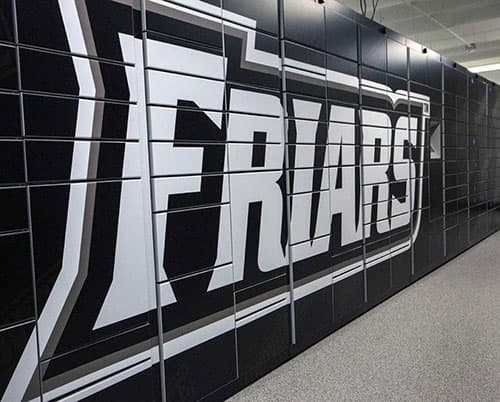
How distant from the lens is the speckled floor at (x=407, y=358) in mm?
2514

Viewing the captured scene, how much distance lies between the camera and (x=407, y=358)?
2.93 m

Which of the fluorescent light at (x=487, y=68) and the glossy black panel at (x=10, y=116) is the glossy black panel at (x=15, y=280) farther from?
the fluorescent light at (x=487, y=68)

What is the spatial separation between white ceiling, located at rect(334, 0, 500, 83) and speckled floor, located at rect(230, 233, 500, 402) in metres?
3.84

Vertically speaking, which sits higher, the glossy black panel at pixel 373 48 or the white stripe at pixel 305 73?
the glossy black panel at pixel 373 48

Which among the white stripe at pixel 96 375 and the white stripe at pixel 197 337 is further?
the white stripe at pixel 197 337

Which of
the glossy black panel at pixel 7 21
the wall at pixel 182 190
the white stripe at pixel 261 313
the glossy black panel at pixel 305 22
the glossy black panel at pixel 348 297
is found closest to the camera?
the glossy black panel at pixel 7 21

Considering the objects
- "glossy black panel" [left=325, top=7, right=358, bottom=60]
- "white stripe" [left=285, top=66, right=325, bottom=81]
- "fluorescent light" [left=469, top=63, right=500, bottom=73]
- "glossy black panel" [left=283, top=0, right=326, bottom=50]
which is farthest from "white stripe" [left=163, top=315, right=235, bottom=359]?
"fluorescent light" [left=469, top=63, right=500, bottom=73]

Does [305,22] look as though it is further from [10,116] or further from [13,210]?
[13,210]

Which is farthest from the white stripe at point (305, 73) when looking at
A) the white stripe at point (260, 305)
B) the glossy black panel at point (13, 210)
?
the glossy black panel at point (13, 210)

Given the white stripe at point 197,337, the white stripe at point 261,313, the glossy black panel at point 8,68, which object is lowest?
the white stripe at point 261,313

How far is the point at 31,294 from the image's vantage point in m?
1.59

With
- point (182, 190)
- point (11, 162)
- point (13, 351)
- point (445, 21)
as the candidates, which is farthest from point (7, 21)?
point (445, 21)

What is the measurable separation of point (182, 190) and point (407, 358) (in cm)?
185

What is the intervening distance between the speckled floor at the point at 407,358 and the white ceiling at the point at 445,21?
3.84 metres
